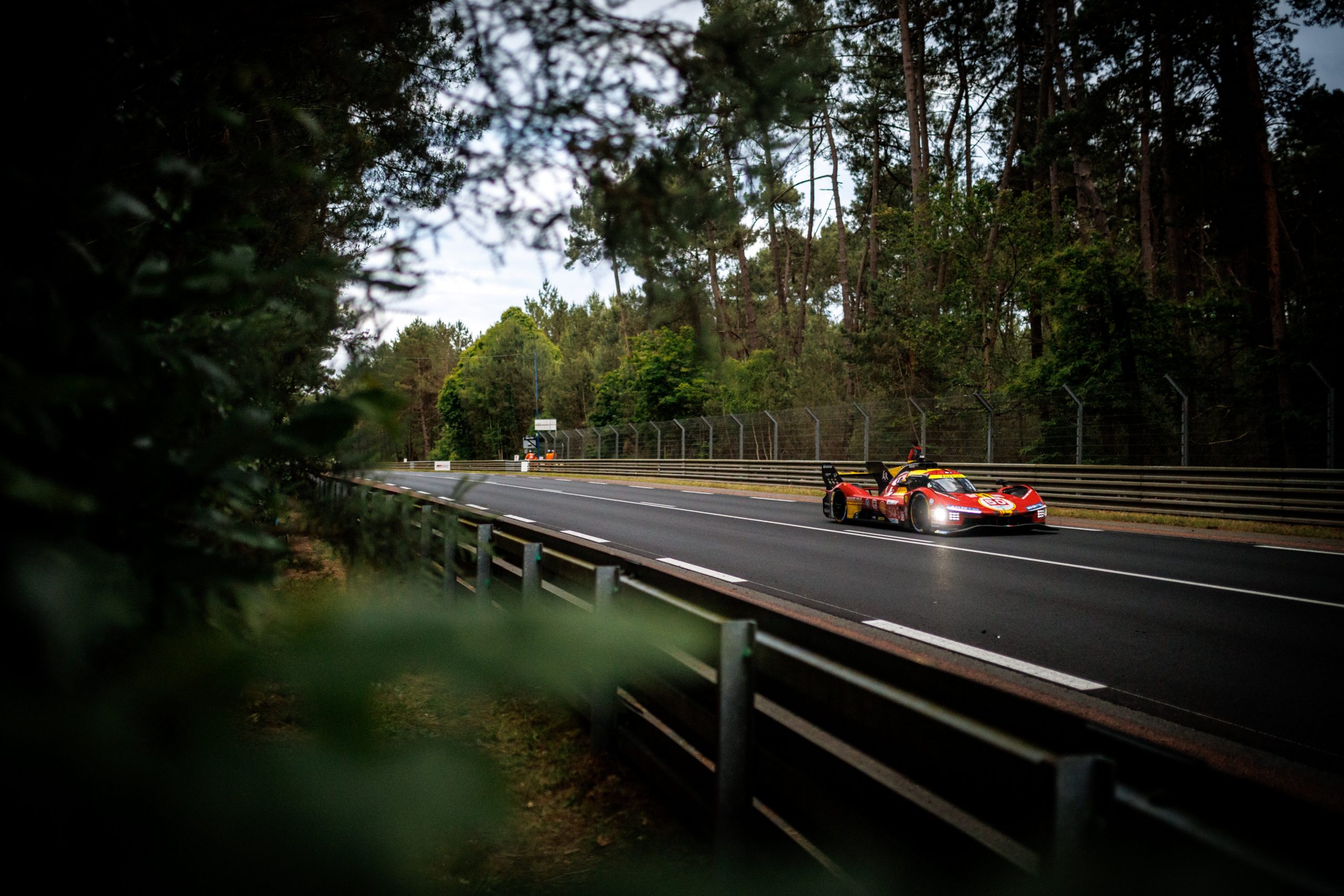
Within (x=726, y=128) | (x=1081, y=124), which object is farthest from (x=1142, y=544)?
(x=1081, y=124)

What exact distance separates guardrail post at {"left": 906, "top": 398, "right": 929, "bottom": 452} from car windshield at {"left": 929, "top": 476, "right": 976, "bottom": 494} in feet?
23.1

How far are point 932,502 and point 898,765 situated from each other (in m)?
10.7

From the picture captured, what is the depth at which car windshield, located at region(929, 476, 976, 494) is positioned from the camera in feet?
40.3

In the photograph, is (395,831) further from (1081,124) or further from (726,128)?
(1081,124)


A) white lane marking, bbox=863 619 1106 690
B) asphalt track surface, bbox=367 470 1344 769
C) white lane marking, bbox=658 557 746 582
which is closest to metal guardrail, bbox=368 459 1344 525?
asphalt track surface, bbox=367 470 1344 769

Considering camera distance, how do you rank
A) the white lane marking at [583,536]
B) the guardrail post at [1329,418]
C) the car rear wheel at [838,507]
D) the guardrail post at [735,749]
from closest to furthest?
the guardrail post at [735,749]
the white lane marking at [583,536]
the guardrail post at [1329,418]
the car rear wheel at [838,507]

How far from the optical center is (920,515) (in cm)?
1245

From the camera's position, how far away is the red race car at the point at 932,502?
11.9 meters

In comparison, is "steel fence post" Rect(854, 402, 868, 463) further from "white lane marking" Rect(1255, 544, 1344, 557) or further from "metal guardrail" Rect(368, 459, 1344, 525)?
"white lane marking" Rect(1255, 544, 1344, 557)

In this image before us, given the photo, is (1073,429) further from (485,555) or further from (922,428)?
(485,555)

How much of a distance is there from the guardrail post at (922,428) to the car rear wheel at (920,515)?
24.4 feet

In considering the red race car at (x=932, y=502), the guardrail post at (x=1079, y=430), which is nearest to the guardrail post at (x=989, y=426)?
the guardrail post at (x=1079, y=430)

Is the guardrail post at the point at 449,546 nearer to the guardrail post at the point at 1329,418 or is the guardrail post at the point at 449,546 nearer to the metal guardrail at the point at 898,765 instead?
the metal guardrail at the point at 898,765

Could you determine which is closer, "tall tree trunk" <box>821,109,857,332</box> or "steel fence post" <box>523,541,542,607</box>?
"steel fence post" <box>523,541,542,607</box>
